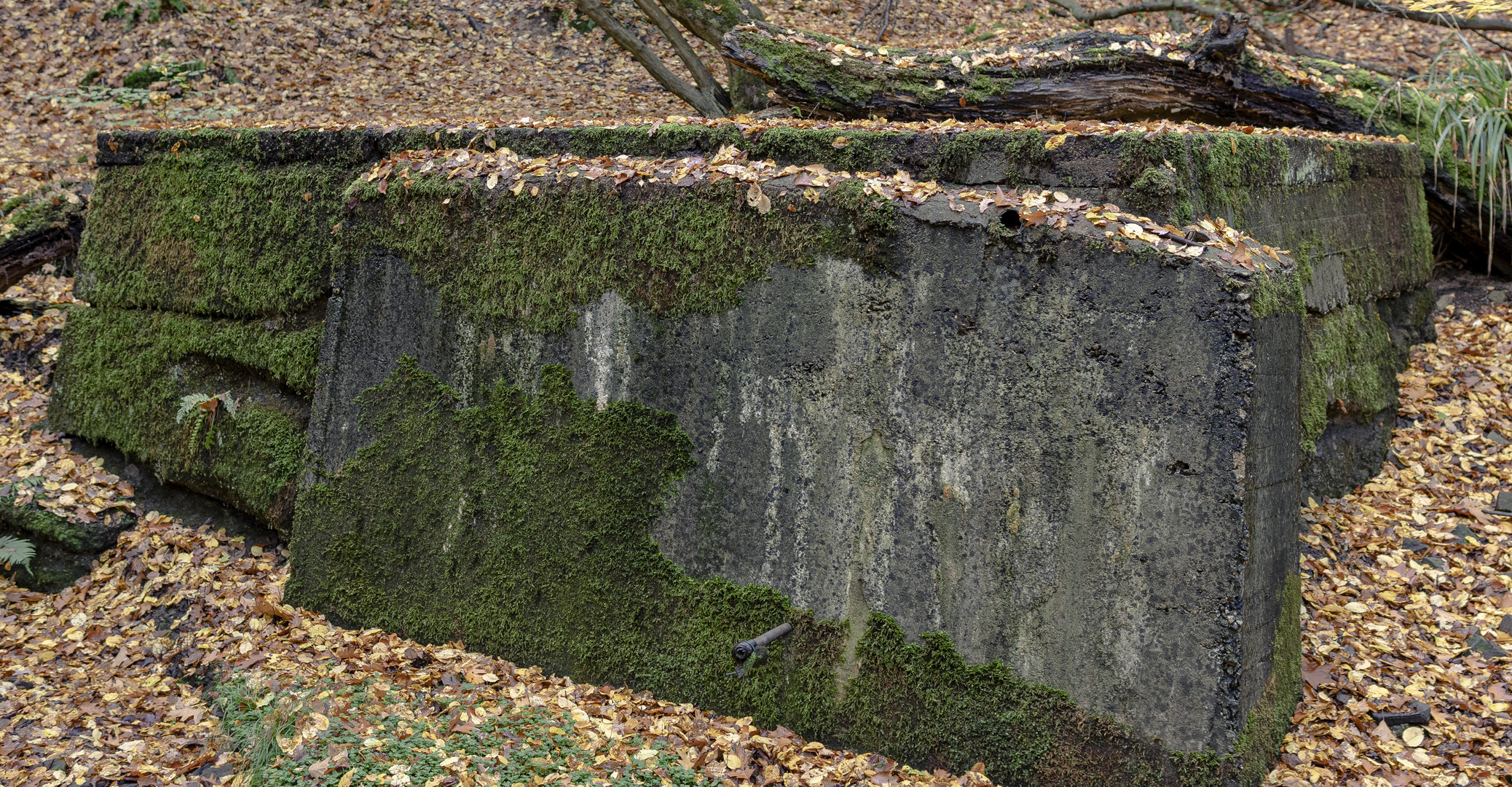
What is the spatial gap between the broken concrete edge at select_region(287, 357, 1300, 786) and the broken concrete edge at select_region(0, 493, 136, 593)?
1289 millimetres

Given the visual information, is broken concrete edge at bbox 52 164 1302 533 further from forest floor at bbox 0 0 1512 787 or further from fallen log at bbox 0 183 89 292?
fallen log at bbox 0 183 89 292

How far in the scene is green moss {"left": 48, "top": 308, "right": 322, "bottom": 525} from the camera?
508 cm

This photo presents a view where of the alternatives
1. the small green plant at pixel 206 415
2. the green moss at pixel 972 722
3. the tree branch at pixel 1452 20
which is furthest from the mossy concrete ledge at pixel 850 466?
the tree branch at pixel 1452 20

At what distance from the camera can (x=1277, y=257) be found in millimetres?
3260

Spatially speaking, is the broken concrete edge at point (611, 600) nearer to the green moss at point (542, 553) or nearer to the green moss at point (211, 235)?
the green moss at point (542, 553)

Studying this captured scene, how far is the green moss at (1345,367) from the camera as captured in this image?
4.68 m

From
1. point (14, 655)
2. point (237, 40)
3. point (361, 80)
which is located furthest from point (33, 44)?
point (14, 655)

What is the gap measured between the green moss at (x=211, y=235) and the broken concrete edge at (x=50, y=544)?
4.11 feet

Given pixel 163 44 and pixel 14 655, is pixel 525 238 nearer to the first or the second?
pixel 14 655

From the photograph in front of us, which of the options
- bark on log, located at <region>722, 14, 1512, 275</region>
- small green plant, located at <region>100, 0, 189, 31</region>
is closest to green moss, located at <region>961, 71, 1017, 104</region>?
bark on log, located at <region>722, 14, 1512, 275</region>

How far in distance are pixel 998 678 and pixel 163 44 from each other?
1115 centimetres

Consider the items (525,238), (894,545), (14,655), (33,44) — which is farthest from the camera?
(33,44)

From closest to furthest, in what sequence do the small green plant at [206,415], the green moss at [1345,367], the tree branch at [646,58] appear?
the green moss at [1345,367] → the small green plant at [206,415] → the tree branch at [646,58]

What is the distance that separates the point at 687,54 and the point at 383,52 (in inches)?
182
